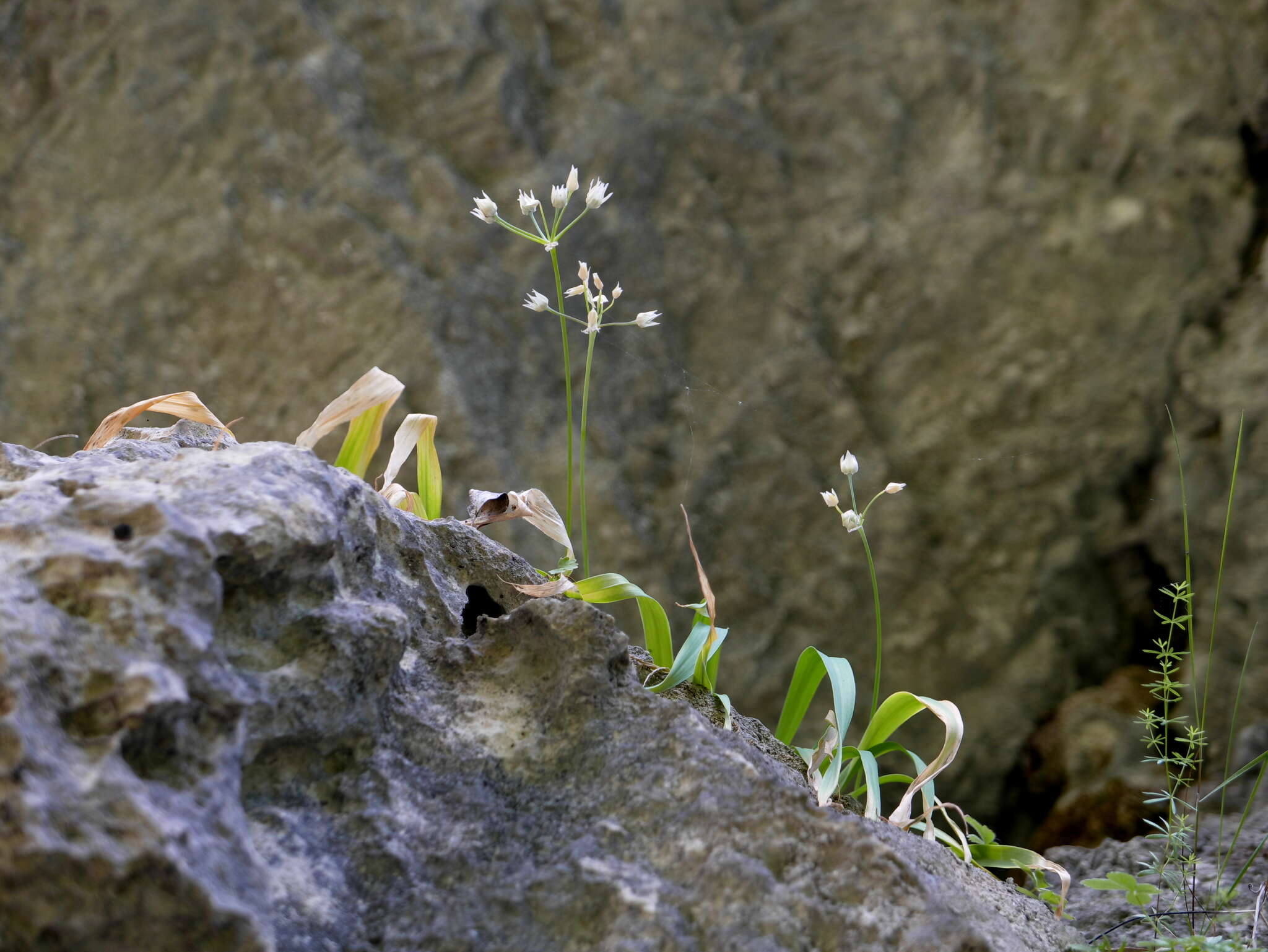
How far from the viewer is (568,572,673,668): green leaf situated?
113 centimetres

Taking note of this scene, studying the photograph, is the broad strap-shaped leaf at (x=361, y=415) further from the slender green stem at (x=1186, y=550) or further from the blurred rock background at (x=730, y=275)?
the blurred rock background at (x=730, y=275)

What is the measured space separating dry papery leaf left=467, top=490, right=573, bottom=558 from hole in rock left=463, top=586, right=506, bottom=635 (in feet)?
0.50

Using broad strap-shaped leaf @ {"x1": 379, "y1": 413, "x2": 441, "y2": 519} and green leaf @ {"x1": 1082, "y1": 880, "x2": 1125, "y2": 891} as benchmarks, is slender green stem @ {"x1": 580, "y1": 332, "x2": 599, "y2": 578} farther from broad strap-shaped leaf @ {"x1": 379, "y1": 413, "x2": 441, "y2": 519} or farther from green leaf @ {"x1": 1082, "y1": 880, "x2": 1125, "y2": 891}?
green leaf @ {"x1": 1082, "y1": 880, "x2": 1125, "y2": 891}

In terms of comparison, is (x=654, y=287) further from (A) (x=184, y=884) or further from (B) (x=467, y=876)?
(A) (x=184, y=884)

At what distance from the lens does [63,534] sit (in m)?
0.62

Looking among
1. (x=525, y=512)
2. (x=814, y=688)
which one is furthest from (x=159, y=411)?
(x=814, y=688)

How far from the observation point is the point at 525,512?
123 centimetres

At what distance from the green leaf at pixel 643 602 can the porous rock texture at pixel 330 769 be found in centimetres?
28

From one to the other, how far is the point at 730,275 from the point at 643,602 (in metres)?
1.53

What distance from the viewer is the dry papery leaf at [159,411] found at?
117 centimetres

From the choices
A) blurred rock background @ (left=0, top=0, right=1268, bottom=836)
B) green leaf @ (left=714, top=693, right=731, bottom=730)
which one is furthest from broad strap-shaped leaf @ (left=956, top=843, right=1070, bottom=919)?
blurred rock background @ (left=0, top=0, right=1268, bottom=836)

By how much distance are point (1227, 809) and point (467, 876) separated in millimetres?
1855

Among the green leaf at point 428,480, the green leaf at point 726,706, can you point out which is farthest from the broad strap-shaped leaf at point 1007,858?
the green leaf at point 428,480

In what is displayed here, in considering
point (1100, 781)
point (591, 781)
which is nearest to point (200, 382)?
point (591, 781)
